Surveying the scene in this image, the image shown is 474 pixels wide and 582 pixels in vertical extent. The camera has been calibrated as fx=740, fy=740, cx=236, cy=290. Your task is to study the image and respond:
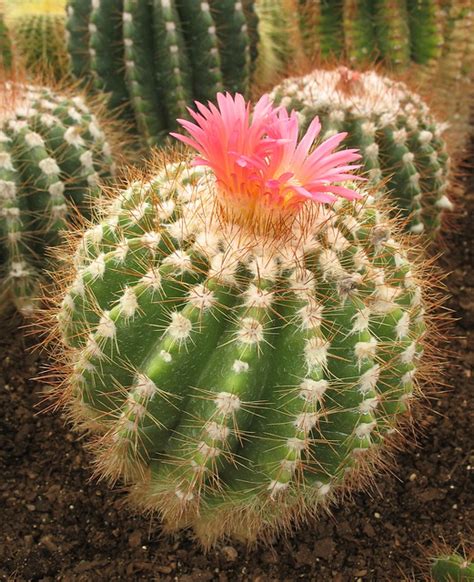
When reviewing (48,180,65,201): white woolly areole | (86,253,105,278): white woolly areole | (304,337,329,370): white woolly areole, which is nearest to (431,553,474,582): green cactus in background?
(304,337,329,370): white woolly areole

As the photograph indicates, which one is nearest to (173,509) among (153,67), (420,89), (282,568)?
(282,568)

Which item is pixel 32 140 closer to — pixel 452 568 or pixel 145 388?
pixel 145 388

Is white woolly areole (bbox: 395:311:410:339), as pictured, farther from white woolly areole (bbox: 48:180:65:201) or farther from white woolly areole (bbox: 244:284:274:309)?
white woolly areole (bbox: 48:180:65:201)

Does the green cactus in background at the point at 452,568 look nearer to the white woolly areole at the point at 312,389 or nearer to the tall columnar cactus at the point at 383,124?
the white woolly areole at the point at 312,389

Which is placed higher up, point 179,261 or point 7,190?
point 179,261

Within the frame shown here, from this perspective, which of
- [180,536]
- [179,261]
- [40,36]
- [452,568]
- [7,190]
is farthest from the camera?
[40,36]

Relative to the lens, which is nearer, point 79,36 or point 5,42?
point 79,36

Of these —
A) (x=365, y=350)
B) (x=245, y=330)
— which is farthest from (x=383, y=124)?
(x=245, y=330)

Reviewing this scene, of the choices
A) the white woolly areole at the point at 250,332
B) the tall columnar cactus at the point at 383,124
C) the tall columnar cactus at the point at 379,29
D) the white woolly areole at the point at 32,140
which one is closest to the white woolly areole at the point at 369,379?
the white woolly areole at the point at 250,332
